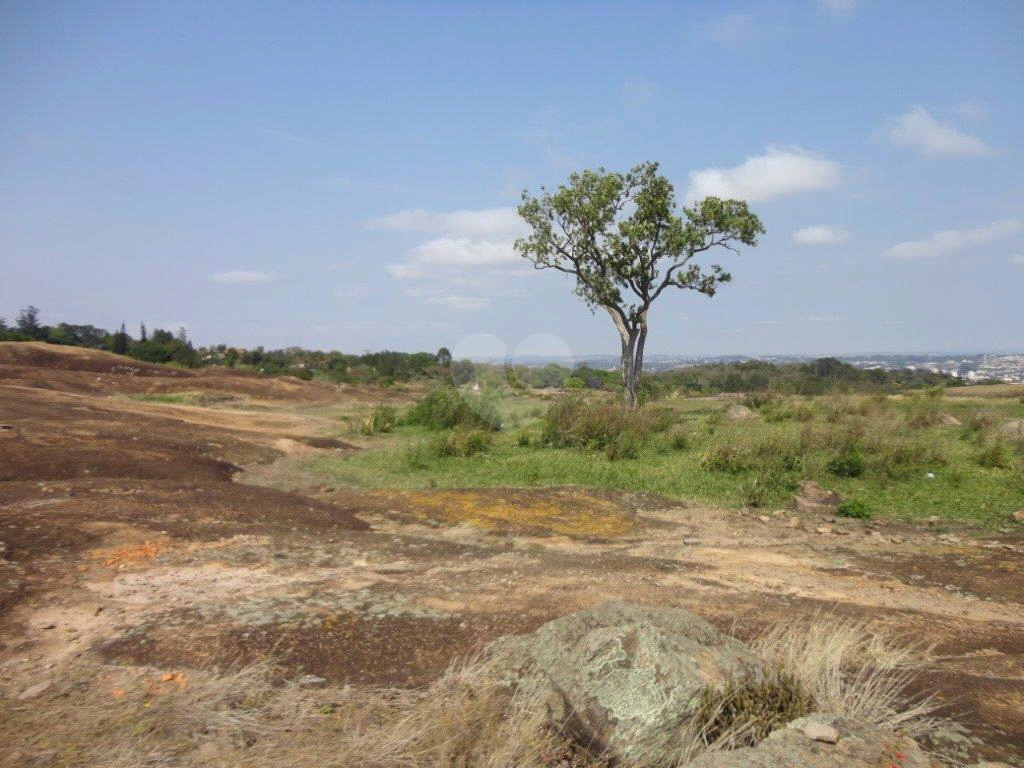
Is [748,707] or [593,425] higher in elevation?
[593,425]

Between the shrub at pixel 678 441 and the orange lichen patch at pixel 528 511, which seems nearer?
the orange lichen patch at pixel 528 511

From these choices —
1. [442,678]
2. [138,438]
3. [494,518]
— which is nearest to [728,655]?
[442,678]

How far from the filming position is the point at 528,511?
882 cm

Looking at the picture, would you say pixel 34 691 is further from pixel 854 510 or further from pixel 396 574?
pixel 854 510

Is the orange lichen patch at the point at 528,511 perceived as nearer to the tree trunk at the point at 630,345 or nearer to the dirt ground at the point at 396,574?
the dirt ground at the point at 396,574

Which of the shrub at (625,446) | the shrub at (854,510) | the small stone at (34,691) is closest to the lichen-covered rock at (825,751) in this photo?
the small stone at (34,691)

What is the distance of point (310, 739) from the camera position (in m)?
3.25

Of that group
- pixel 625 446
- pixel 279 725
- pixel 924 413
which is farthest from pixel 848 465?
pixel 279 725

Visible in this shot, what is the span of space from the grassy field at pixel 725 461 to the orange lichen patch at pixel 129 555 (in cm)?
478

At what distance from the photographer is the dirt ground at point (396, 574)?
4320 millimetres

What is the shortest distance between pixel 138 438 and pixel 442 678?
381 inches

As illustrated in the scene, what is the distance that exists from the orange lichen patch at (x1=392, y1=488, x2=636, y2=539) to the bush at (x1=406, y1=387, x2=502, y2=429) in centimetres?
733

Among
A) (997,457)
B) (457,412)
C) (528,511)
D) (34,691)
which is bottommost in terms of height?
(528,511)

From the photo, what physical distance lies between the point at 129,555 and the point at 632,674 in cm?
476
